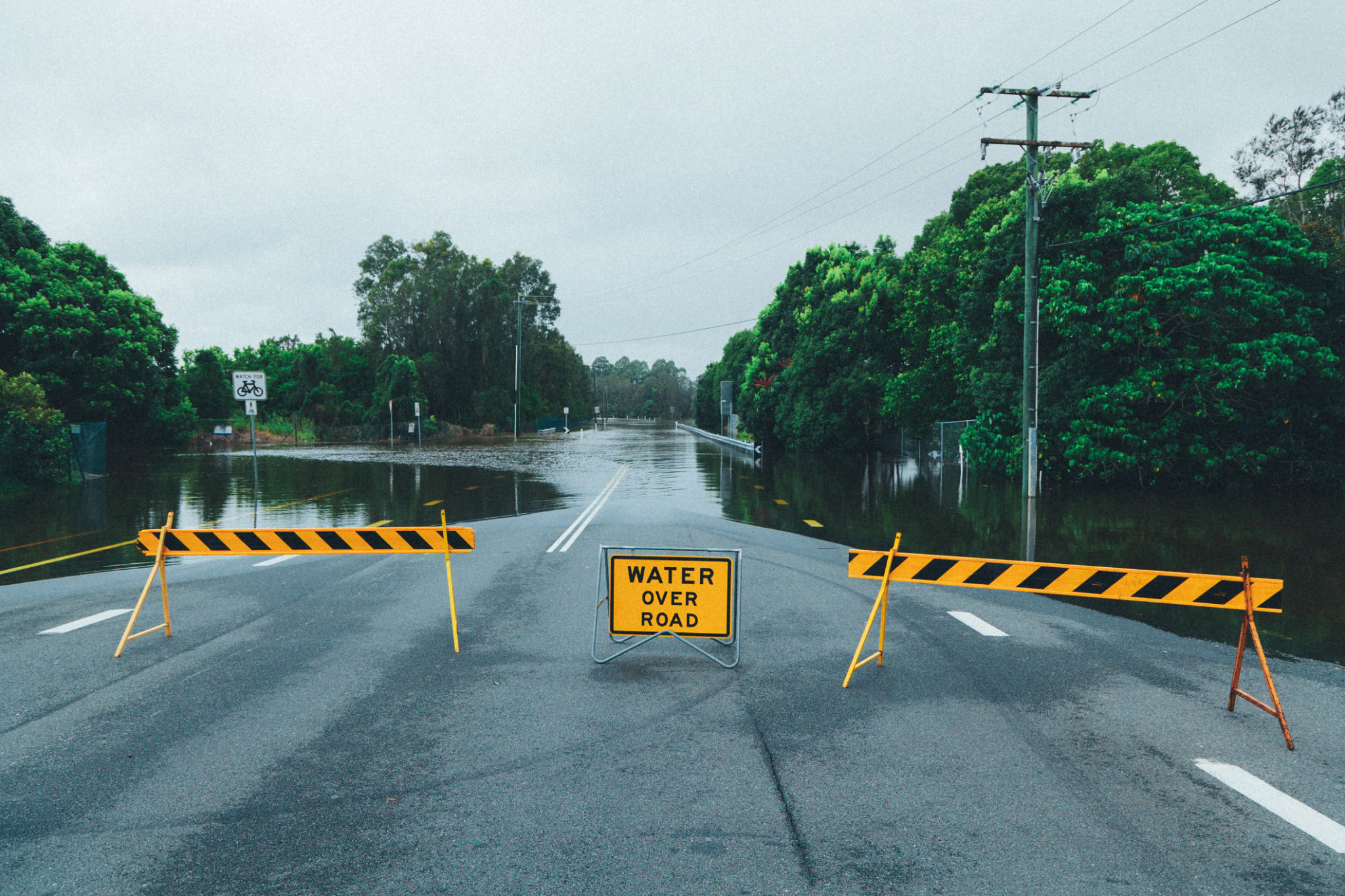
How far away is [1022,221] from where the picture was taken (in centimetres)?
2469

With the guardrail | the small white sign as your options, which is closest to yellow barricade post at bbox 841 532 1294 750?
the small white sign

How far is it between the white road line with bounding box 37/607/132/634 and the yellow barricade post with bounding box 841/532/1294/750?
265 inches

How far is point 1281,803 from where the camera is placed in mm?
4121

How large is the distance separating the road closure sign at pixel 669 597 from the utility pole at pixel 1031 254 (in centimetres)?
1598

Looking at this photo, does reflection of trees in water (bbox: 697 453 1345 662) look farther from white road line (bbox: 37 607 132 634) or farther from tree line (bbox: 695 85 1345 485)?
white road line (bbox: 37 607 132 634)

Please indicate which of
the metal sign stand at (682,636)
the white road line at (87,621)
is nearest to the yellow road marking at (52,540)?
the white road line at (87,621)

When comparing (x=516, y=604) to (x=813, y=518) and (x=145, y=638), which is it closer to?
(x=145, y=638)

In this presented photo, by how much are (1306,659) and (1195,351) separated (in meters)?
17.0

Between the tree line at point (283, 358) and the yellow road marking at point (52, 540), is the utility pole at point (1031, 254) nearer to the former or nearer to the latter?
the yellow road marking at point (52, 540)

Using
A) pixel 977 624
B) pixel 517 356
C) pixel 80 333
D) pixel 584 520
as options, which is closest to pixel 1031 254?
pixel 584 520

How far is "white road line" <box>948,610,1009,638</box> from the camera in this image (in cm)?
751

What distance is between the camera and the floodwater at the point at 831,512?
1069cm

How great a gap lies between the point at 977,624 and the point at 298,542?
606 cm

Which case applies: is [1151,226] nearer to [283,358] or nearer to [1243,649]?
[1243,649]
